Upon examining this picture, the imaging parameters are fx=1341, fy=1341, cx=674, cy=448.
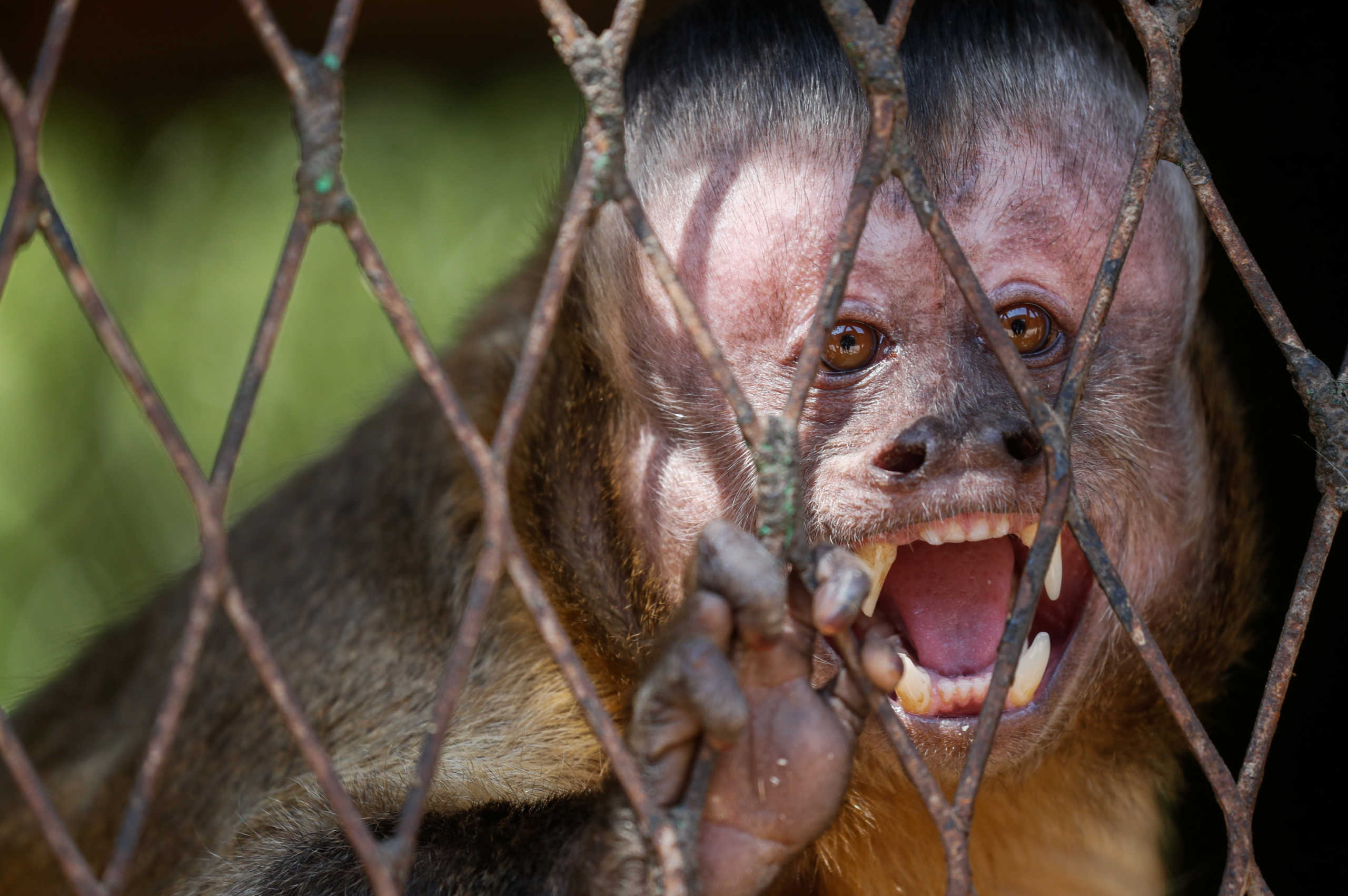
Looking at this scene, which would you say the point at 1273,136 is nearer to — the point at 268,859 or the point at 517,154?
the point at 268,859

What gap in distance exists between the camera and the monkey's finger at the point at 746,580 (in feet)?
4.78

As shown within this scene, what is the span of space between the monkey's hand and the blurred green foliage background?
16.0 feet

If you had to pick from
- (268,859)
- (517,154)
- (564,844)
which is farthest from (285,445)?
(564,844)

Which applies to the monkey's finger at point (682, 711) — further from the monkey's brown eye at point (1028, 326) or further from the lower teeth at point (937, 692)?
the monkey's brown eye at point (1028, 326)

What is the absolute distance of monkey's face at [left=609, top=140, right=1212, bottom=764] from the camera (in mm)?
2111

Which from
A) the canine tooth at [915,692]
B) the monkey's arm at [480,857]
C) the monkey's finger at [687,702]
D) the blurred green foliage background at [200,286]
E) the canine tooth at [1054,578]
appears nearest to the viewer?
the monkey's finger at [687,702]

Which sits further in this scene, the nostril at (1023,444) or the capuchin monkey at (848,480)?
the capuchin monkey at (848,480)

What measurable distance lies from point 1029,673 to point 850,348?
616 mm

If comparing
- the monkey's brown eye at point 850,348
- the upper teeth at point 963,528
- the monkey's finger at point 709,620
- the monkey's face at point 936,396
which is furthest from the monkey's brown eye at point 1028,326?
the monkey's finger at point 709,620

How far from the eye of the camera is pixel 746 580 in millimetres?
1468

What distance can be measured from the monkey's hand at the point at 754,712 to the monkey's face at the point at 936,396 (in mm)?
587

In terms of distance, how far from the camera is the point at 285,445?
6.95m

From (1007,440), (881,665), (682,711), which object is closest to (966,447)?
(1007,440)

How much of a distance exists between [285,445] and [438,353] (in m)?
3.76
